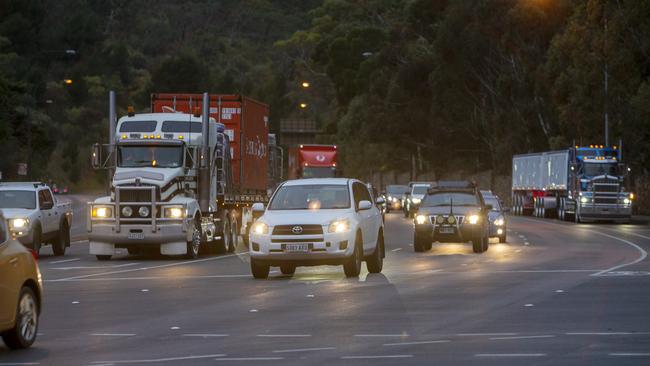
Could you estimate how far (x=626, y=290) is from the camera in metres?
22.8

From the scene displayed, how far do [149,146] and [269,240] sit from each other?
913 centimetres

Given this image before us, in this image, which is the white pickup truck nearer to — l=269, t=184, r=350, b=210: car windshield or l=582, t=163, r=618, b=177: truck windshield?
l=269, t=184, r=350, b=210: car windshield

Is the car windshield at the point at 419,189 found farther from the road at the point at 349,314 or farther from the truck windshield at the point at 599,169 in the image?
the road at the point at 349,314

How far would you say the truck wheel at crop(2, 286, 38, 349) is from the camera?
47.4 ft

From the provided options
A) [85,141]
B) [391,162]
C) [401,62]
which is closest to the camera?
[401,62]

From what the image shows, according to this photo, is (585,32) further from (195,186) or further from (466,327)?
(466,327)

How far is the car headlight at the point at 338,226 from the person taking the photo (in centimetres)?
2547

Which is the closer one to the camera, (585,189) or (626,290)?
(626,290)

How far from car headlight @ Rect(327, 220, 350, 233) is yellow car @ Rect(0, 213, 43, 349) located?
10843mm

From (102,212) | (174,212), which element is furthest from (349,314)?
(102,212)

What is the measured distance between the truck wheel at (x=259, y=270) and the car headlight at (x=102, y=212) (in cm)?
730

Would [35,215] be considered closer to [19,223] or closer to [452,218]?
[19,223]

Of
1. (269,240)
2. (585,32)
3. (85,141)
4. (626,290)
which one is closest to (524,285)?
(626,290)

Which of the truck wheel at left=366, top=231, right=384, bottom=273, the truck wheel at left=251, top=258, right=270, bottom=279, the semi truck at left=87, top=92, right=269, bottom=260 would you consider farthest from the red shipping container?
the truck wheel at left=251, top=258, right=270, bottom=279
